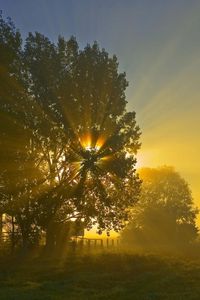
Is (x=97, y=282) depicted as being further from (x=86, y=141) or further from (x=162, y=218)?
(x=162, y=218)

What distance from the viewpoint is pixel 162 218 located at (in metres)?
108

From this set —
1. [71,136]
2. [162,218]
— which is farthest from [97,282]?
[162,218]

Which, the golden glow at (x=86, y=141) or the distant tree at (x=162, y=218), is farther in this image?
the distant tree at (x=162, y=218)

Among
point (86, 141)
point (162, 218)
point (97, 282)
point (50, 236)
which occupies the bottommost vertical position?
point (97, 282)

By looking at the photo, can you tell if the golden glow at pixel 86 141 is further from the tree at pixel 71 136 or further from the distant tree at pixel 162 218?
the distant tree at pixel 162 218

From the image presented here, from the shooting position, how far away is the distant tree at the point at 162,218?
106m

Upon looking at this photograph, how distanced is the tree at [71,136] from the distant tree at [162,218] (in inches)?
2026

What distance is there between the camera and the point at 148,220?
4240 inches

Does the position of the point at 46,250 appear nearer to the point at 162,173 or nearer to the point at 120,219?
the point at 120,219

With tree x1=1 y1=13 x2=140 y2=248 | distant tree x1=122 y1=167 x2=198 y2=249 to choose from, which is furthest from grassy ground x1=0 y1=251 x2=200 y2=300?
distant tree x1=122 y1=167 x2=198 y2=249

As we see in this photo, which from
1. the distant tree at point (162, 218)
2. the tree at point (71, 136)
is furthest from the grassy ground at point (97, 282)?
the distant tree at point (162, 218)

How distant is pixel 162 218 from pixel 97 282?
3215 inches

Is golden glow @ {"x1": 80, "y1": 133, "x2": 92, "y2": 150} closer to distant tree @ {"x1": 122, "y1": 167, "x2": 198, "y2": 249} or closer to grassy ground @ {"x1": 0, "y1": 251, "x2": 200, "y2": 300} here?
grassy ground @ {"x1": 0, "y1": 251, "x2": 200, "y2": 300}

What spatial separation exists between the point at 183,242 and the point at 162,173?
2113 cm
